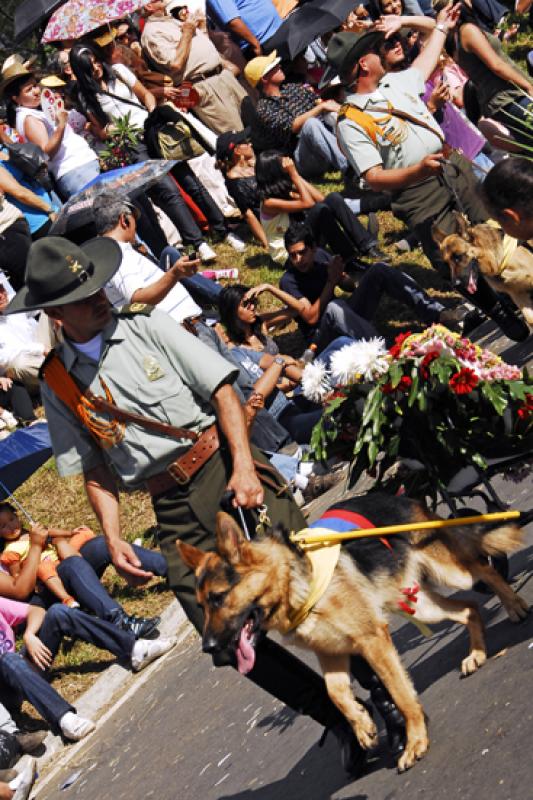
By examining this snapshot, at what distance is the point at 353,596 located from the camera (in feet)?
17.7

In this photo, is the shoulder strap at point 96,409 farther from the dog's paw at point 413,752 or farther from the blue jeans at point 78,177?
the blue jeans at point 78,177

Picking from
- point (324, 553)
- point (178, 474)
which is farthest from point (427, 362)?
point (178, 474)

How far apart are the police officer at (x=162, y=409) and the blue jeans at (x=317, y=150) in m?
7.82

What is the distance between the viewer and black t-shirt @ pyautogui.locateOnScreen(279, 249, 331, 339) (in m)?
11.7

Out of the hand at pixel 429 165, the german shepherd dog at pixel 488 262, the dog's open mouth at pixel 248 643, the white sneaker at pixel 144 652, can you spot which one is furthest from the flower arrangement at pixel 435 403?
the hand at pixel 429 165

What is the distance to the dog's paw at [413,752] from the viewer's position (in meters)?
5.21

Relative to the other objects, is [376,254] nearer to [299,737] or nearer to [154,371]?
[299,737]

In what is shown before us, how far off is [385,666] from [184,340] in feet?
5.83

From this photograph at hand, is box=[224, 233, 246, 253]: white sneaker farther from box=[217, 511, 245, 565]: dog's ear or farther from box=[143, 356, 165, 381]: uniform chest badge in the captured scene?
box=[217, 511, 245, 565]: dog's ear

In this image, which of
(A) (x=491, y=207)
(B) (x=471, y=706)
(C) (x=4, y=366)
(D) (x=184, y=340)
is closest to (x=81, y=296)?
(D) (x=184, y=340)

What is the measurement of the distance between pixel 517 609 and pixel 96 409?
226 cm

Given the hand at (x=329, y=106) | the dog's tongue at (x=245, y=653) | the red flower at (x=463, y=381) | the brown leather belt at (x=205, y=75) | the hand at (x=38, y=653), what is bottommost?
the hand at (x=38, y=653)

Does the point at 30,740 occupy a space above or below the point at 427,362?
below

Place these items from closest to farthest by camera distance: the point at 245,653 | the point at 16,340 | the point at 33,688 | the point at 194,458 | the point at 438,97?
1. the point at 245,653
2. the point at 194,458
3. the point at 33,688
4. the point at 438,97
5. the point at 16,340
